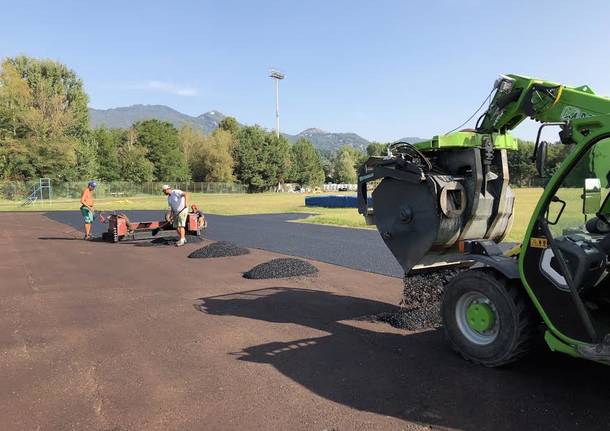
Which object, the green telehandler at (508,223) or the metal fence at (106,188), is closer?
the green telehandler at (508,223)

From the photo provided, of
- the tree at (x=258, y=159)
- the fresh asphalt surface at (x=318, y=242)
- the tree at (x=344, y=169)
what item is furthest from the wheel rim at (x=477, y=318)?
the tree at (x=344, y=169)

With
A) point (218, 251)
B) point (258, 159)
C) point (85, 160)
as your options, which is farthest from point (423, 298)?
point (258, 159)

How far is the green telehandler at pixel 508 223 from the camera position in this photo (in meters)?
3.85

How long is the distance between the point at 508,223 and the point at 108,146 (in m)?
75.7

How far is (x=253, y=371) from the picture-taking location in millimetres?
4445

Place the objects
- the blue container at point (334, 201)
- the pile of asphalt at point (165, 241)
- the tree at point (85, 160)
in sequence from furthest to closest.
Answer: the tree at point (85, 160) < the blue container at point (334, 201) < the pile of asphalt at point (165, 241)

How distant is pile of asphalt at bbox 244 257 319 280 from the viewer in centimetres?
888

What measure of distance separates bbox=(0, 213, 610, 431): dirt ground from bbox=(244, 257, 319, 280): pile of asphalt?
1.14 metres

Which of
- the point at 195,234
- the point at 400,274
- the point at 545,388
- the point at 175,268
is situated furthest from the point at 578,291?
the point at 195,234

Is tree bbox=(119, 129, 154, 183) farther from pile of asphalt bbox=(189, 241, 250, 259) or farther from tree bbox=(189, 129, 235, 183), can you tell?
pile of asphalt bbox=(189, 241, 250, 259)

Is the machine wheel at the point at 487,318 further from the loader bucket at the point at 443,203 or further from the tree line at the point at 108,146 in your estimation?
the tree line at the point at 108,146

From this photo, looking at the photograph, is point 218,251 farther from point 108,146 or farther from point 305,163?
point 305,163

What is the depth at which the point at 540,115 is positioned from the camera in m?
4.59

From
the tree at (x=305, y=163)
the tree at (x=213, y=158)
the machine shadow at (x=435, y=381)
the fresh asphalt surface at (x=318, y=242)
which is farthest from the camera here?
the tree at (x=305, y=163)
